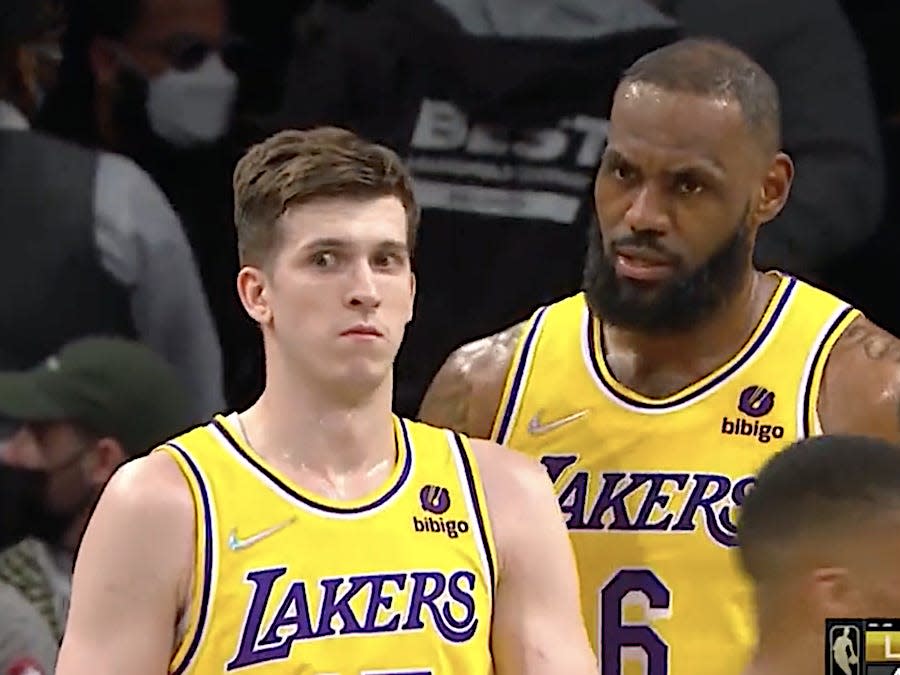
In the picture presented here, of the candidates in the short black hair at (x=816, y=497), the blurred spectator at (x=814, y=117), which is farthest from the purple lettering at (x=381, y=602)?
the blurred spectator at (x=814, y=117)

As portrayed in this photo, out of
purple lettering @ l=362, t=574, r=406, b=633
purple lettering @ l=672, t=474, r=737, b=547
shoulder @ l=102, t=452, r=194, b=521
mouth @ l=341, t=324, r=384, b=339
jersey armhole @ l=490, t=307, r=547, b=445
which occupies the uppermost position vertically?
jersey armhole @ l=490, t=307, r=547, b=445

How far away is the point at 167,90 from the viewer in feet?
11.5

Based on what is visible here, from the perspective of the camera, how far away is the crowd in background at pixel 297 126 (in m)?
3.38

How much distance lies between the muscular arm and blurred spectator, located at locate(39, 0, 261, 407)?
4.09 ft

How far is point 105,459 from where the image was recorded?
3398 millimetres

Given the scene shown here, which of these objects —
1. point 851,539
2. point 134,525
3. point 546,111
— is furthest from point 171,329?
point 851,539

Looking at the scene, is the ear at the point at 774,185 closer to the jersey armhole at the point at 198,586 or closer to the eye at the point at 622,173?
the eye at the point at 622,173

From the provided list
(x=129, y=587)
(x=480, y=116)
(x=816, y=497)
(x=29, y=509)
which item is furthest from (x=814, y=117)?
(x=816, y=497)

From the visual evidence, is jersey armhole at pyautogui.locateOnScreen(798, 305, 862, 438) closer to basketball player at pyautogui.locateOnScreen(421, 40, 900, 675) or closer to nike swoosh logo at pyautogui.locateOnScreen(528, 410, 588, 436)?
basketball player at pyautogui.locateOnScreen(421, 40, 900, 675)

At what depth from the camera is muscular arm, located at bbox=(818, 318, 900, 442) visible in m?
2.39

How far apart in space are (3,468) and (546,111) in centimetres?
106

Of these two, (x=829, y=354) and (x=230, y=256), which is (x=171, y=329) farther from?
(x=829, y=354)

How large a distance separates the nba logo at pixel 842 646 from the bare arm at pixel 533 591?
54 cm

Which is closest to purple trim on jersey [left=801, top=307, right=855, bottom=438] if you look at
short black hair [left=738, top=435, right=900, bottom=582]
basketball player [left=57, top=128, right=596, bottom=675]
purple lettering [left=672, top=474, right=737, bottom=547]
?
purple lettering [left=672, top=474, right=737, bottom=547]
